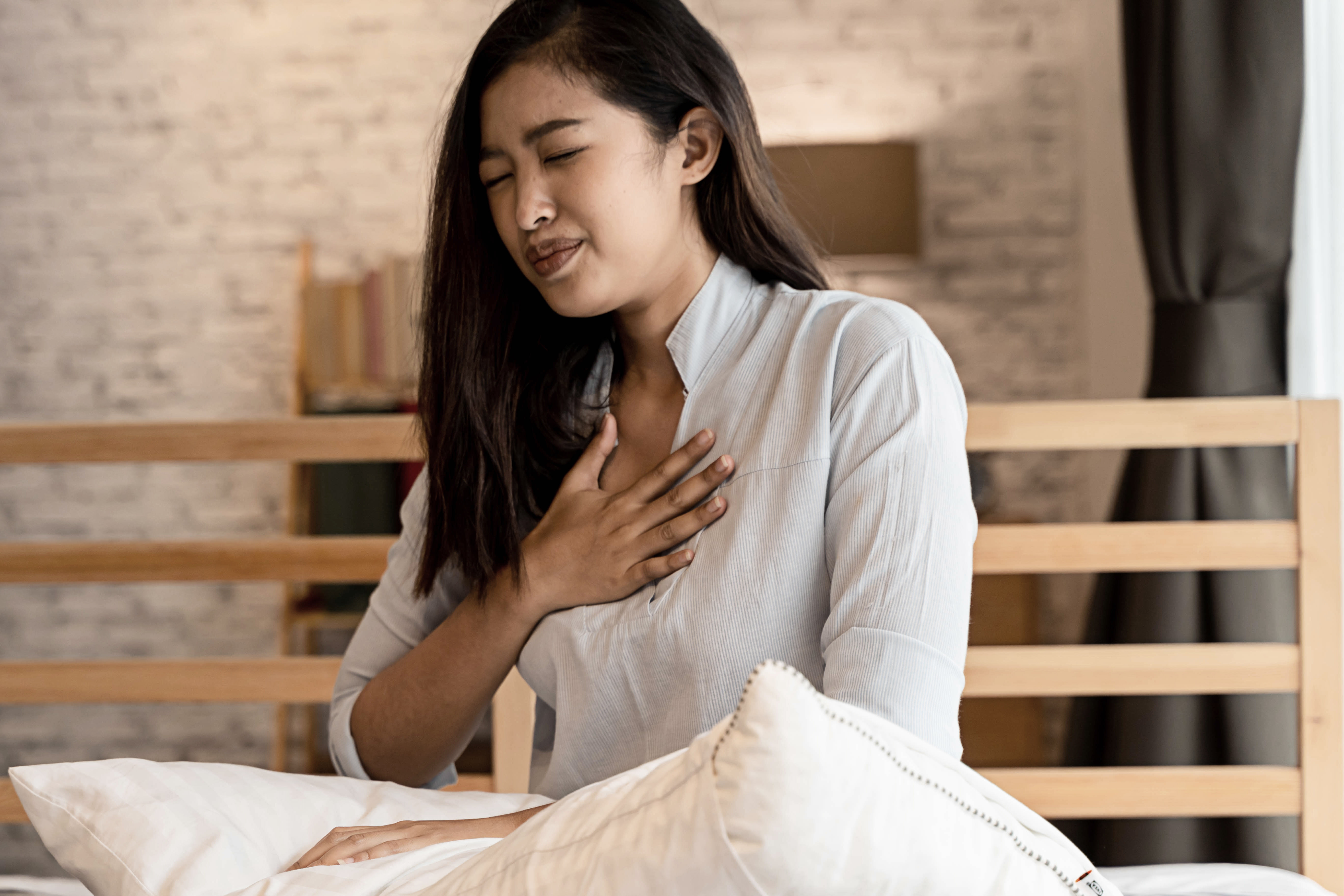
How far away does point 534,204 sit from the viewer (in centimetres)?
96

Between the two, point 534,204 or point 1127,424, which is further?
point 1127,424

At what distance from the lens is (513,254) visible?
39.9 inches

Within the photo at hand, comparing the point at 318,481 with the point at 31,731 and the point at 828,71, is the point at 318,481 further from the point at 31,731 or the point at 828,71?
the point at 828,71

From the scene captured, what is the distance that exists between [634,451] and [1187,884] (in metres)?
0.78

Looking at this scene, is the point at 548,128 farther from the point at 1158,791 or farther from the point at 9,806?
the point at 1158,791

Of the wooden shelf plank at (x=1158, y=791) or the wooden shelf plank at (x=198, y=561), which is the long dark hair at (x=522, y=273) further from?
the wooden shelf plank at (x=1158, y=791)

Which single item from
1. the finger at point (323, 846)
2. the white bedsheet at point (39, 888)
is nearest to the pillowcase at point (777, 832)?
the finger at point (323, 846)

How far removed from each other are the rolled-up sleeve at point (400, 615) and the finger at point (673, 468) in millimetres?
282

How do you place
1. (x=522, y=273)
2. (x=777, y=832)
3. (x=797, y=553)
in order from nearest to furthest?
(x=777, y=832), (x=797, y=553), (x=522, y=273)

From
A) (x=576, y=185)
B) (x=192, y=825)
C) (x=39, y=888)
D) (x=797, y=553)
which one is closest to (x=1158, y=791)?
(x=797, y=553)

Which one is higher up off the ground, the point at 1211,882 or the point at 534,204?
the point at 534,204

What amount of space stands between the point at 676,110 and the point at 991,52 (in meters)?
2.50

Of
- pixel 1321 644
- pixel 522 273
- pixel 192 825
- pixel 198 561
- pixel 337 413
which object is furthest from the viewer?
pixel 337 413

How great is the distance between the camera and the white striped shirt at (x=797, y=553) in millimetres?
810
